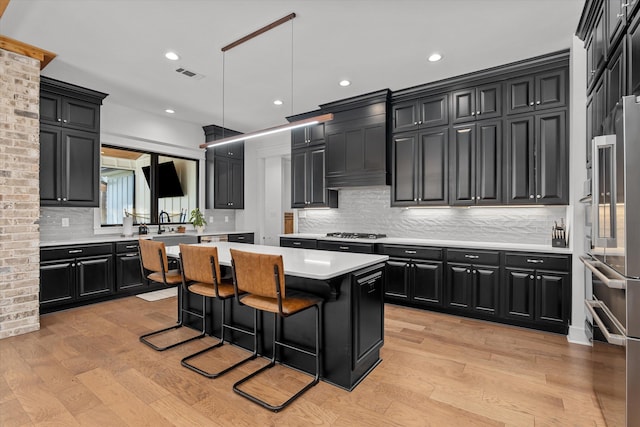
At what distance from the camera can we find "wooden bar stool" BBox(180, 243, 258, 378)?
2.68 m

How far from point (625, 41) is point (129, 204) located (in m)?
6.34

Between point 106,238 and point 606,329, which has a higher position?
point 106,238

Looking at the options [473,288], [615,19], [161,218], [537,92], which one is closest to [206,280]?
[473,288]

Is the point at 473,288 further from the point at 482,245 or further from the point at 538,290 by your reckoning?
the point at 538,290

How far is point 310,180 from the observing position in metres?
5.67

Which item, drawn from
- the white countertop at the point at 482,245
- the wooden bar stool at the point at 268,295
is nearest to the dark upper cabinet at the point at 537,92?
the white countertop at the point at 482,245

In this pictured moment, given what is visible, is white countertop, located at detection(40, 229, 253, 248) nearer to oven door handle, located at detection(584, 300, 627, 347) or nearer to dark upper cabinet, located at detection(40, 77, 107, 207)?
dark upper cabinet, located at detection(40, 77, 107, 207)

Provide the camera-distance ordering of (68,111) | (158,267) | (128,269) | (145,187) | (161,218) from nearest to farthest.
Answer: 1. (158,267)
2. (68,111)
3. (128,269)
4. (145,187)
5. (161,218)

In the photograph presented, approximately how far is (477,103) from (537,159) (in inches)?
38.7

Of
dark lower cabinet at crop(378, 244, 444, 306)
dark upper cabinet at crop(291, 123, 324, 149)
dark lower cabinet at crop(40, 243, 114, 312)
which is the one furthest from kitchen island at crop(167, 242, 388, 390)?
dark upper cabinet at crop(291, 123, 324, 149)

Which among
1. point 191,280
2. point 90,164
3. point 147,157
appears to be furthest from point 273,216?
point 191,280

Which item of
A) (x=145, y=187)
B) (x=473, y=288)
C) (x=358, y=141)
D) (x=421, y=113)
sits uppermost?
(x=421, y=113)

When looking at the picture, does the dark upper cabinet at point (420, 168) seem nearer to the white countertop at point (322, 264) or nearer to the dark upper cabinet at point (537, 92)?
the dark upper cabinet at point (537, 92)

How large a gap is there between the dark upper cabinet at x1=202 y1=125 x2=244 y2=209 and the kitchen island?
12.9 ft
